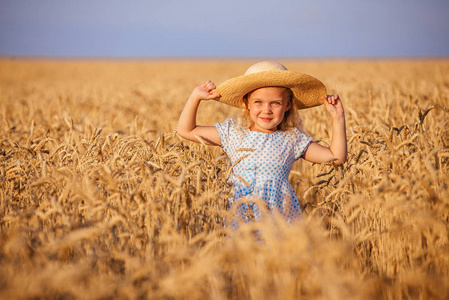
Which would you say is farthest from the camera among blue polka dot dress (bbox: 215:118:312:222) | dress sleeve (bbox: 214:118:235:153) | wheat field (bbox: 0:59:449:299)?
dress sleeve (bbox: 214:118:235:153)

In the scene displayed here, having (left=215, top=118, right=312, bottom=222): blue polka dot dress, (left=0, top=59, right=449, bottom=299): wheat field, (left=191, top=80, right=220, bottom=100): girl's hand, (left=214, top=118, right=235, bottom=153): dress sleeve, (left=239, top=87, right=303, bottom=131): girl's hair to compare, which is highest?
(left=191, top=80, right=220, bottom=100): girl's hand

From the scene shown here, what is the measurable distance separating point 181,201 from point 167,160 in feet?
2.01

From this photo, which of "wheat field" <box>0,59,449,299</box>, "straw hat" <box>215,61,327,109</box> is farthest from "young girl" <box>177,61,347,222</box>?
"wheat field" <box>0,59,449,299</box>

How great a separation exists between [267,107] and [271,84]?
17 cm

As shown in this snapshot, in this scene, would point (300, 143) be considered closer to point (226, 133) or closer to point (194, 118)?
point (226, 133)

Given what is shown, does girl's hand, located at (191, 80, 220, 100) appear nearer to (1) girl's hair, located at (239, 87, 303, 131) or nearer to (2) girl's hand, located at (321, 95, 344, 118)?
(1) girl's hair, located at (239, 87, 303, 131)

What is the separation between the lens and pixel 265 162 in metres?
2.56

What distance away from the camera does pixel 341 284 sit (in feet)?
4.64

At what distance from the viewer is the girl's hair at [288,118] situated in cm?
276

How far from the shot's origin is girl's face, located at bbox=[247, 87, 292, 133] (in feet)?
8.55

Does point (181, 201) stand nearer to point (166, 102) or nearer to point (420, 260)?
point (420, 260)

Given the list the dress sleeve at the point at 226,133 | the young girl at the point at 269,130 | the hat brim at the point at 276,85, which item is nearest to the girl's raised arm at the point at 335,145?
the young girl at the point at 269,130

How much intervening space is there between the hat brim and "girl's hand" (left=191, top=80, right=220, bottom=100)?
44mm

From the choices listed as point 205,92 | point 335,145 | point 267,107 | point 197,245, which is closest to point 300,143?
point 335,145
